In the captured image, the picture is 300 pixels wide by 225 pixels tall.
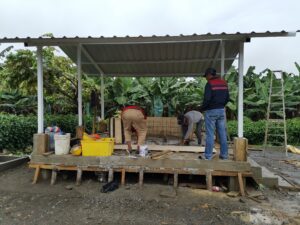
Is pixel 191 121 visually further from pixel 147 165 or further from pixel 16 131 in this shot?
pixel 16 131

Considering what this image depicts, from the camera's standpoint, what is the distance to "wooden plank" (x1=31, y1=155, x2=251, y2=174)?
5027 millimetres

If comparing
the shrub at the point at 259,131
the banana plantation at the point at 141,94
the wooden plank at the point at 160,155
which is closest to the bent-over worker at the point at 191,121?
the wooden plank at the point at 160,155

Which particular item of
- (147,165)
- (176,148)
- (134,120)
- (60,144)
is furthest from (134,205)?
(60,144)

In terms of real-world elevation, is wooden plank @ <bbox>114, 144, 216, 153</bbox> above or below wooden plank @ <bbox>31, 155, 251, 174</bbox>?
above

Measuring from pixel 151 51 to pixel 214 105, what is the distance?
9.22ft

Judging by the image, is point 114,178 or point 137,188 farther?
point 114,178

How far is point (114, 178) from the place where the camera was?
224 inches

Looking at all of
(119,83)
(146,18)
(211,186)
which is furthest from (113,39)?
(146,18)

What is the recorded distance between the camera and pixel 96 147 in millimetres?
5406

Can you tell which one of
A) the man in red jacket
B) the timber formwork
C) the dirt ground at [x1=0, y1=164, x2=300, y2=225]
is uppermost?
the man in red jacket

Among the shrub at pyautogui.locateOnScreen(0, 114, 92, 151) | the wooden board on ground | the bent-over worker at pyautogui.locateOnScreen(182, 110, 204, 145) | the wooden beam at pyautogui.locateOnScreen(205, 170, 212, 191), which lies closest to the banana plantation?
the shrub at pyautogui.locateOnScreen(0, 114, 92, 151)

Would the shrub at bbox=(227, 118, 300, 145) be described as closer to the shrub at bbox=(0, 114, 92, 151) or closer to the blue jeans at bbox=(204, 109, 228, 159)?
the blue jeans at bbox=(204, 109, 228, 159)

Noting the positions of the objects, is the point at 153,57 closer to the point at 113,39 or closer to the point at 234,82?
the point at 113,39

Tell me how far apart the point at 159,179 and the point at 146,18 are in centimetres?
1230
